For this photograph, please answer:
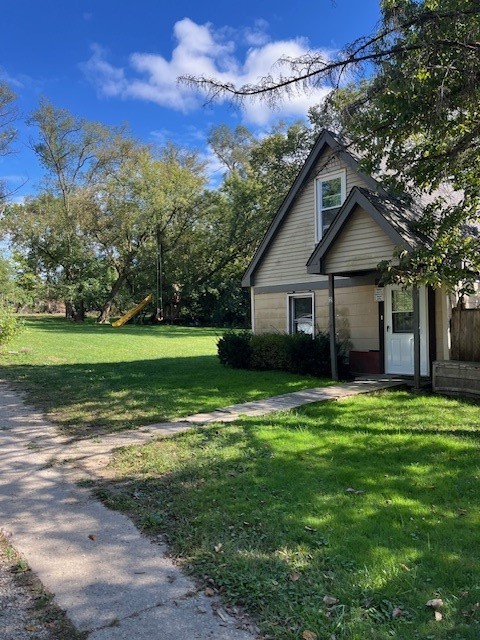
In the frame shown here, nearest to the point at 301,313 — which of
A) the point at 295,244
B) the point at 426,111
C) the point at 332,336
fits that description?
the point at 295,244

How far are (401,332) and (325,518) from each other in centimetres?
819

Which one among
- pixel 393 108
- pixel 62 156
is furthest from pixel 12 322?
pixel 62 156

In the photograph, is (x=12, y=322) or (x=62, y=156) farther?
(x=62, y=156)

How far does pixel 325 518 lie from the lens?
387 cm

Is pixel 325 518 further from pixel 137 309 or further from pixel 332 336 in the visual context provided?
pixel 137 309

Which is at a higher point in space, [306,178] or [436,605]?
[306,178]

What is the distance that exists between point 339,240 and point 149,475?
24.1 ft

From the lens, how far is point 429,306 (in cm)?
1066

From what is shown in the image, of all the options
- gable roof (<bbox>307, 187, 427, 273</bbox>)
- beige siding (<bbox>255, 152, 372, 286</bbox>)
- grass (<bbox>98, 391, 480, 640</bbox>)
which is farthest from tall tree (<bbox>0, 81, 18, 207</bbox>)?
grass (<bbox>98, 391, 480, 640</bbox>)

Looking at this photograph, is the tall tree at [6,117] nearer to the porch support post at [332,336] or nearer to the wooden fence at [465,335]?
the porch support post at [332,336]

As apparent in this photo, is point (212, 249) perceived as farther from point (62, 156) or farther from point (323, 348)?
point (323, 348)

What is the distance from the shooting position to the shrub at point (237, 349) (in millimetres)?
13305

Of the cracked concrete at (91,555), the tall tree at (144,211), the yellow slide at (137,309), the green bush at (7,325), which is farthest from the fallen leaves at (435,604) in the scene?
the yellow slide at (137,309)

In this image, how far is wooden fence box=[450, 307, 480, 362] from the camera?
9922 mm
